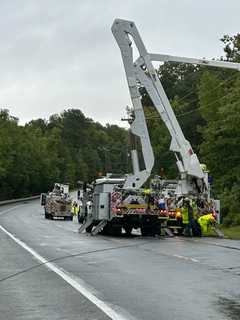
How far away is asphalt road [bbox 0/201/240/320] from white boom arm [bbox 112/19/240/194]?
6917 millimetres

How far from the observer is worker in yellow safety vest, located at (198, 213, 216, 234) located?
2855 cm

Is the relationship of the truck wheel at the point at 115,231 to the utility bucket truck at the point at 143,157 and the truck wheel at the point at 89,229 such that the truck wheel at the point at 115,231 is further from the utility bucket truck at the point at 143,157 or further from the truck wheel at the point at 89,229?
the truck wheel at the point at 89,229

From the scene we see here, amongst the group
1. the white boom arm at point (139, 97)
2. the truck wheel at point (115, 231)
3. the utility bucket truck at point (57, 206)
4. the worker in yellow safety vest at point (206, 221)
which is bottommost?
the truck wheel at point (115, 231)

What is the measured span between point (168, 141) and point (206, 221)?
46.3 m

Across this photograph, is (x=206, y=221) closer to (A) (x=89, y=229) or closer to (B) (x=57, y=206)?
(A) (x=89, y=229)

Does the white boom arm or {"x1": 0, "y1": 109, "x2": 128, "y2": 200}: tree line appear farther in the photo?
{"x1": 0, "y1": 109, "x2": 128, "y2": 200}: tree line

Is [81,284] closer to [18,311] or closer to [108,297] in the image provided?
[108,297]

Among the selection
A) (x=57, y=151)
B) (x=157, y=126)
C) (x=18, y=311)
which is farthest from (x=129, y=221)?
(x=57, y=151)

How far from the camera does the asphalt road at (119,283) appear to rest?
32.0ft

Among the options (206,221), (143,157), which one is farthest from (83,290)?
(206,221)

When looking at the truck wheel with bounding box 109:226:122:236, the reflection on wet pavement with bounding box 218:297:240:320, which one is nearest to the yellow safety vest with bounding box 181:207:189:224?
the truck wheel with bounding box 109:226:122:236

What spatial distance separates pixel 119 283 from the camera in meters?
12.8

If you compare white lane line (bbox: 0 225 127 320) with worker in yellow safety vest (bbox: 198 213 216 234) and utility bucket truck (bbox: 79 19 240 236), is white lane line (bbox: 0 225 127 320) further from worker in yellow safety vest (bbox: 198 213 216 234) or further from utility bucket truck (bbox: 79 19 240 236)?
worker in yellow safety vest (bbox: 198 213 216 234)

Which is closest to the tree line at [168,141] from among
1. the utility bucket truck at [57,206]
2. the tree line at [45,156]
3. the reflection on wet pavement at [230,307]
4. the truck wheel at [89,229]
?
the tree line at [45,156]
